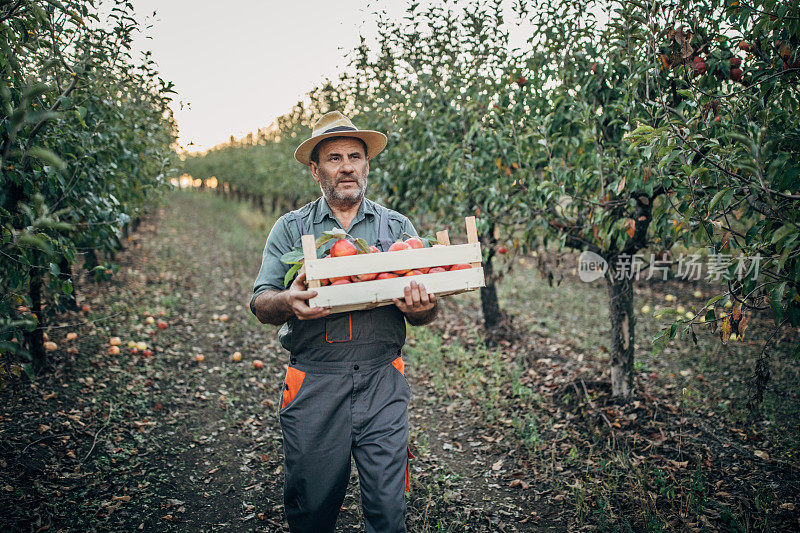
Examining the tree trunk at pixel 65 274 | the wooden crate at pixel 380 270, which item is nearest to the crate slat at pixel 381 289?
the wooden crate at pixel 380 270

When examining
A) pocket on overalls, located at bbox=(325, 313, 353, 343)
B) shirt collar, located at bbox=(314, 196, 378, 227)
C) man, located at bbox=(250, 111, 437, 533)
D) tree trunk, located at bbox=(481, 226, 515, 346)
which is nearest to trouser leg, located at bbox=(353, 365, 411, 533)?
man, located at bbox=(250, 111, 437, 533)

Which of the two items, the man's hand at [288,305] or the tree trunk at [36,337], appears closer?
the man's hand at [288,305]

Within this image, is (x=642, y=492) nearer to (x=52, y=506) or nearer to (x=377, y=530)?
(x=377, y=530)

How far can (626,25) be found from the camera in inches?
145

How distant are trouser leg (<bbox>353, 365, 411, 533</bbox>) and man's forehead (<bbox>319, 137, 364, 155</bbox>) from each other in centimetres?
132

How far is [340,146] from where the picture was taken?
9.38 feet

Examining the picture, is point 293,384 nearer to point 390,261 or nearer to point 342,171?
point 390,261

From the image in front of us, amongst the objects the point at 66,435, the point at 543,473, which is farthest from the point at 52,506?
the point at 543,473

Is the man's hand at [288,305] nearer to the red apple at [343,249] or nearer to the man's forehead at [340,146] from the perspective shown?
the red apple at [343,249]

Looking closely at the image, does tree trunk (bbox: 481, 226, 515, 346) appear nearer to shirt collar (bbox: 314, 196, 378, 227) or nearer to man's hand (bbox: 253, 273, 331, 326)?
shirt collar (bbox: 314, 196, 378, 227)

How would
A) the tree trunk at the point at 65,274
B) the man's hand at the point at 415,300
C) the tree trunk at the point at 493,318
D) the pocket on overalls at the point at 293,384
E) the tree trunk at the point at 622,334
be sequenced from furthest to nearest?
the tree trunk at the point at 493,318 → the tree trunk at the point at 622,334 → the tree trunk at the point at 65,274 → the pocket on overalls at the point at 293,384 → the man's hand at the point at 415,300

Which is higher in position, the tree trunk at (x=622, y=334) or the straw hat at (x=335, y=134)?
the straw hat at (x=335, y=134)

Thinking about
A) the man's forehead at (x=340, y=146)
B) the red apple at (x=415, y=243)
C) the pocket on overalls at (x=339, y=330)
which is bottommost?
the pocket on overalls at (x=339, y=330)

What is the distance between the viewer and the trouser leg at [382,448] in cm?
240
